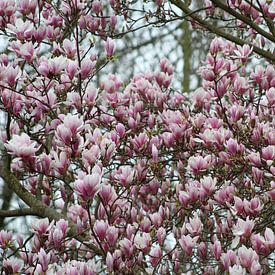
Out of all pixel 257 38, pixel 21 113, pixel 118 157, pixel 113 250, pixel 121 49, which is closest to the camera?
pixel 113 250

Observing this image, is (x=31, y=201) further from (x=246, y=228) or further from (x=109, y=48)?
(x=246, y=228)

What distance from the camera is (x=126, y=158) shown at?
3.66 meters

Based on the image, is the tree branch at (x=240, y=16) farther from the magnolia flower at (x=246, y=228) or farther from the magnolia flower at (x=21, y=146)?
the magnolia flower at (x=21, y=146)

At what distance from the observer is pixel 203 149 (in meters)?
3.42

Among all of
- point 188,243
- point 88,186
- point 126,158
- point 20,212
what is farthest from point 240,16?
point 88,186

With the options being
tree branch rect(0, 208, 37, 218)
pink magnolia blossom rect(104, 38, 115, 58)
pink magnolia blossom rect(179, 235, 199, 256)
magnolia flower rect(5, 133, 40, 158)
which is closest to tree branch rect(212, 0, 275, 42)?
pink magnolia blossom rect(104, 38, 115, 58)

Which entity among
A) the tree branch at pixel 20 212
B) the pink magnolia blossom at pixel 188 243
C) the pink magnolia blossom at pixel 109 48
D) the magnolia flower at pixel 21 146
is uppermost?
the pink magnolia blossom at pixel 109 48

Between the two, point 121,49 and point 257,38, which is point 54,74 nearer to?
point 257,38

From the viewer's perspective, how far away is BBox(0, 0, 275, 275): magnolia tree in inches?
105

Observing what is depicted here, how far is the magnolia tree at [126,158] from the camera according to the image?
267 cm

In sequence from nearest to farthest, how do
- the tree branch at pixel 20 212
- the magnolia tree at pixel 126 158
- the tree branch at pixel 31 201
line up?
the magnolia tree at pixel 126 158 → the tree branch at pixel 31 201 → the tree branch at pixel 20 212

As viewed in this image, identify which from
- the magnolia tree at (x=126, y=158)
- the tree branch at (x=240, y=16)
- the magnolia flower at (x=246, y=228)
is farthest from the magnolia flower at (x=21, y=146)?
the tree branch at (x=240, y=16)

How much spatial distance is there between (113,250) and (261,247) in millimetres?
662

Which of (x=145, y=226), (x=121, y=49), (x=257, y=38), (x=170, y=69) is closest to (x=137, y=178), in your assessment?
(x=145, y=226)
